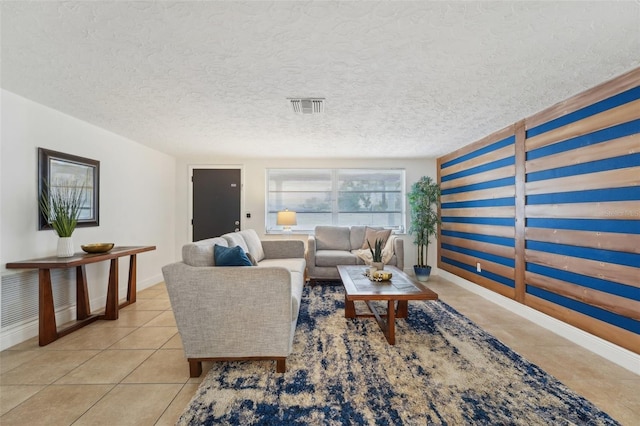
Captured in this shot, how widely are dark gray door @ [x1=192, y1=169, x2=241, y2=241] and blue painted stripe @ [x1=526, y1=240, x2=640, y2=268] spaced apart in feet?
15.3

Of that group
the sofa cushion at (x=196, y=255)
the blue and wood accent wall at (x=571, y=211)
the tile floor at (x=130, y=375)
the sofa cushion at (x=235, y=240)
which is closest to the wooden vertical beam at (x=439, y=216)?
the blue and wood accent wall at (x=571, y=211)

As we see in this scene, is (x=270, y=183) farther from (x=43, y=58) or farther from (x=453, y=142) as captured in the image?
(x=43, y=58)

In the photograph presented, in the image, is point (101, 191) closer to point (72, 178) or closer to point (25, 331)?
point (72, 178)

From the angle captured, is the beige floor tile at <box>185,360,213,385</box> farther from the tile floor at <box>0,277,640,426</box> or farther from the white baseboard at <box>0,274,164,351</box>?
the white baseboard at <box>0,274,164,351</box>

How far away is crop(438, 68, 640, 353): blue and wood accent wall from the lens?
7.14ft

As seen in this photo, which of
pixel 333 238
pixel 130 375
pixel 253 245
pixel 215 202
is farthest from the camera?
pixel 215 202

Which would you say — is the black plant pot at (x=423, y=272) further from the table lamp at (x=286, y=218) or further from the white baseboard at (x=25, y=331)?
the white baseboard at (x=25, y=331)

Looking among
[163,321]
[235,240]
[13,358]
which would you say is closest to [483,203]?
[235,240]

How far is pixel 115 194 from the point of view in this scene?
3.84 meters

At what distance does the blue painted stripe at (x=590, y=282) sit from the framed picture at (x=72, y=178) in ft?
16.5

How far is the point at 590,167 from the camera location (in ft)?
8.11

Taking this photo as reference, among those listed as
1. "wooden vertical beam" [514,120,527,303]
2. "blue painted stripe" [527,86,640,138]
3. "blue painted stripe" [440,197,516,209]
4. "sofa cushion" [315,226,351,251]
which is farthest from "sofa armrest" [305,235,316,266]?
"blue painted stripe" [527,86,640,138]

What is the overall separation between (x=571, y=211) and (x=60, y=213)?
4891 mm

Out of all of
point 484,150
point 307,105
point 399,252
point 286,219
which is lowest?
point 399,252
